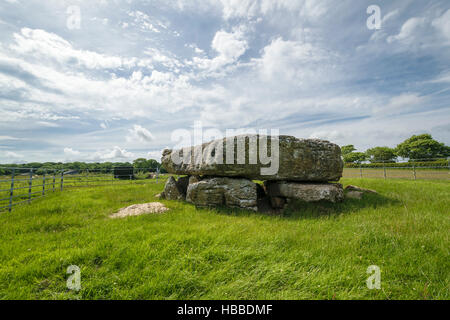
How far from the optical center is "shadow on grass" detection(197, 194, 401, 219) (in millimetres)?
6051

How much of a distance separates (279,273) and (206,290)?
1.12m

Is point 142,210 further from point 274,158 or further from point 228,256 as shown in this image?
point 274,158

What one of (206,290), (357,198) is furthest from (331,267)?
(357,198)

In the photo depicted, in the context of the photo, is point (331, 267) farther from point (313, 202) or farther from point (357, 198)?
point (357, 198)

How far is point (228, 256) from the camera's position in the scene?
11.0 ft

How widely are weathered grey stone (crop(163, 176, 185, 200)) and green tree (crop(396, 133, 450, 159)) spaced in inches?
2314

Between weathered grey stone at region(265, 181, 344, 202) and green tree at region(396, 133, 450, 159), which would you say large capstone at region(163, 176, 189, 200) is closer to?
weathered grey stone at region(265, 181, 344, 202)

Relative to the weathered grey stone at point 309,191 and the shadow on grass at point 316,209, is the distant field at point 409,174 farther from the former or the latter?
the weathered grey stone at point 309,191

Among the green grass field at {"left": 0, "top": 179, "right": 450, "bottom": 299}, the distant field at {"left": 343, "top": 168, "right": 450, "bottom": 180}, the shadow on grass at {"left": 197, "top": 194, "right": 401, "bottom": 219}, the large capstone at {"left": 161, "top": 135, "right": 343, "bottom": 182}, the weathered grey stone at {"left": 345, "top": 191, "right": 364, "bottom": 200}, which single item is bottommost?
the green grass field at {"left": 0, "top": 179, "right": 450, "bottom": 299}

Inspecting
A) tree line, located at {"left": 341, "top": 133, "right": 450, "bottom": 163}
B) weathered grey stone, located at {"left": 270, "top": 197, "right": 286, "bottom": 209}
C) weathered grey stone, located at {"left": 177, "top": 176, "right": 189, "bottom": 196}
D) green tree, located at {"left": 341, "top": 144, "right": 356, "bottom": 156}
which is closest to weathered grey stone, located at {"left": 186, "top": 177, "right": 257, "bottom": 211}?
weathered grey stone, located at {"left": 270, "top": 197, "right": 286, "bottom": 209}

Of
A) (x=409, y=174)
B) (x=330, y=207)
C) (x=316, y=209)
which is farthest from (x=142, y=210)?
(x=409, y=174)

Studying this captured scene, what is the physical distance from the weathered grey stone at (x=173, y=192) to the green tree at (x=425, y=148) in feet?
193

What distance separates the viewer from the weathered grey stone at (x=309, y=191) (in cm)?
660

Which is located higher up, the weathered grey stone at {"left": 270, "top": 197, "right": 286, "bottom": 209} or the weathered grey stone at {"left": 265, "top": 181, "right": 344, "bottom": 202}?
the weathered grey stone at {"left": 265, "top": 181, "right": 344, "bottom": 202}
